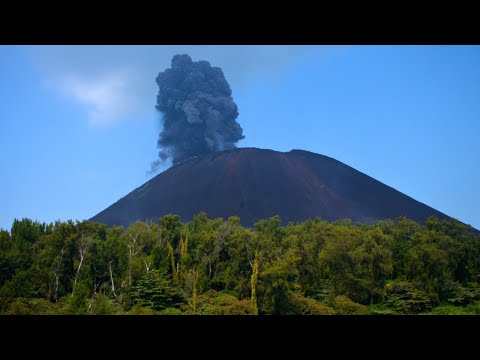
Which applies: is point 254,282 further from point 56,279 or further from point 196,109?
point 196,109

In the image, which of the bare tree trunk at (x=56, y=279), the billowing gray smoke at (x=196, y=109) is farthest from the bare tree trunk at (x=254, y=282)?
the billowing gray smoke at (x=196, y=109)

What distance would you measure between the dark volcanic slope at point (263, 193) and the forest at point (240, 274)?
48338 mm

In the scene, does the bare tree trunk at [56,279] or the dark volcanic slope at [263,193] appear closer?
the bare tree trunk at [56,279]

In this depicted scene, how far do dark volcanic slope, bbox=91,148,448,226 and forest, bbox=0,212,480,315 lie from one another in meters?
48.3

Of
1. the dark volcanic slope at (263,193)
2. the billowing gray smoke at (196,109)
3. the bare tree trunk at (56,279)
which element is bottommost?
the bare tree trunk at (56,279)

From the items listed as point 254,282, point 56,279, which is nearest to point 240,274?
point 254,282

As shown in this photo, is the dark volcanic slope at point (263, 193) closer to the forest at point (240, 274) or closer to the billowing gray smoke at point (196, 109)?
the billowing gray smoke at point (196, 109)

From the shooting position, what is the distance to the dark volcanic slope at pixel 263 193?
80875mm

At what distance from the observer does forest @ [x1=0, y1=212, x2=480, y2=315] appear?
22.5 metres

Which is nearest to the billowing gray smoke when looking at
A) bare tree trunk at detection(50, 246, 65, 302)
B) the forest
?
the forest

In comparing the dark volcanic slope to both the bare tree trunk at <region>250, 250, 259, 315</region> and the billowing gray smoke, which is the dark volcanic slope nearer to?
the billowing gray smoke

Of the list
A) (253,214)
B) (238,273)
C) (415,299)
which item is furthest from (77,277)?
(253,214)

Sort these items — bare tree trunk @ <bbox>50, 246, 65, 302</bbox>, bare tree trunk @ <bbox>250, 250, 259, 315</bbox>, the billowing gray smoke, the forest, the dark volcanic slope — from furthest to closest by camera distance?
the billowing gray smoke < the dark volcanic slope < bare tree trunk @ <bbox>50, 246, 65, 302</bbox> < the forest < bare tree trunk @ <bbox>250, 250, 259, 315</bbox>
